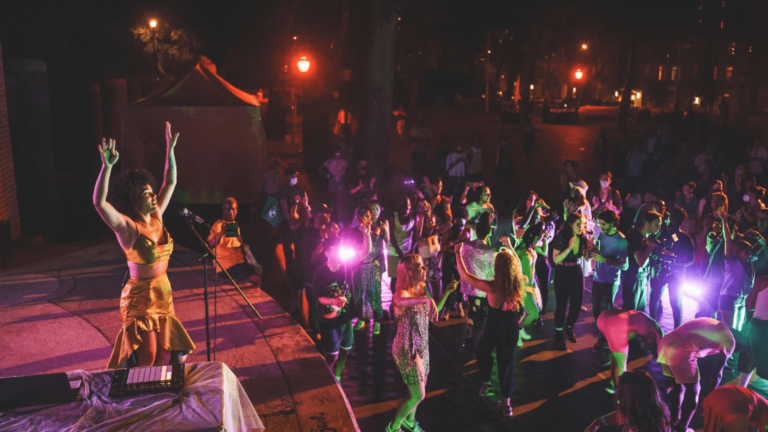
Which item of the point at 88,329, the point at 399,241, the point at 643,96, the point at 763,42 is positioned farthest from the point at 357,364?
the point at 643,96

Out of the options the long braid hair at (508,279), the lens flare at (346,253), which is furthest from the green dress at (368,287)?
the long braid hair at (508,279)

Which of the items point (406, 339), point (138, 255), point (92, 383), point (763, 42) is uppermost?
point (763, 42)

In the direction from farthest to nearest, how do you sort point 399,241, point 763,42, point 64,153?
point 763,42 < point 64,153 < point 399,241

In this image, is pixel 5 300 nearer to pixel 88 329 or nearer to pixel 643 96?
pixel 88 329

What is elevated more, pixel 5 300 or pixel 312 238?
pixel 312 238

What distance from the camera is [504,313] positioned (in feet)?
20.5

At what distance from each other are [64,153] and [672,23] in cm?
3227

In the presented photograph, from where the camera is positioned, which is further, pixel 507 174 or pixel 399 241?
pixel 507 174

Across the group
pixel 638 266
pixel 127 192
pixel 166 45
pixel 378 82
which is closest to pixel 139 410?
pixel 127 192

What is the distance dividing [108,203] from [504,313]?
11.6ft

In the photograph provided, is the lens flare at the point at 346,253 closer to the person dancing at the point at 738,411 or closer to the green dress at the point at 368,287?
the green dress at the point at 368,287

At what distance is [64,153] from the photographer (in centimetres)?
2233

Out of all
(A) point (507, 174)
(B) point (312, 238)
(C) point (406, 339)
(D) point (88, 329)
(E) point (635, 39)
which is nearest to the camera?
(C) point (406, 339)

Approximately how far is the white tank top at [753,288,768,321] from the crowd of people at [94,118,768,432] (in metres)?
0.01
